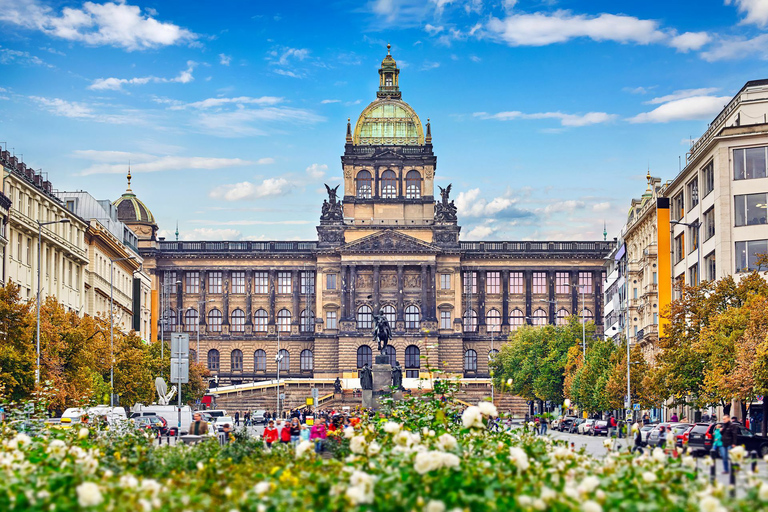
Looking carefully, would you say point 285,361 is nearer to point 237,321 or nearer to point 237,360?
point 237,360

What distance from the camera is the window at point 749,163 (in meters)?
77.4

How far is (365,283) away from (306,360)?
13.5 metres

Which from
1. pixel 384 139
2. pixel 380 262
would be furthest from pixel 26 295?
pixel 384 139

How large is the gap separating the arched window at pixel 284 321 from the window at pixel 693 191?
89567 millimetres

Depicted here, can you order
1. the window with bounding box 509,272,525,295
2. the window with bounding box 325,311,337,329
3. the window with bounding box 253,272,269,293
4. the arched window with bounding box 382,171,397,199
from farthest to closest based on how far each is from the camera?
1. the arched window with bounding box 382,171,397,199
2. the window with bounding box 253,272,269,293
3. the window with bounding box 509,272,525,295
4. the window with bounding box 325,311,337,329

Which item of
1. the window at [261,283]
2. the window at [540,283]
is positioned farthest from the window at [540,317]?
the window at [261,283]

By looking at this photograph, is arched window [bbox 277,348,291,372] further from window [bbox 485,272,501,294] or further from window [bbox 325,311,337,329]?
window [bbox 485,272,501,294]

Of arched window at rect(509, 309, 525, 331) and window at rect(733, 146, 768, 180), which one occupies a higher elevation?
window at rect(733, 146, 768, 180)

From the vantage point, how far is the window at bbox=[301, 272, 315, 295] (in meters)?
172

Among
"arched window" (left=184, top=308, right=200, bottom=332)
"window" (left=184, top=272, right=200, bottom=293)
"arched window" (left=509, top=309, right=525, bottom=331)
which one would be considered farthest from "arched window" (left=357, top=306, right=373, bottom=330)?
"window" (left=184, top=272, right=200, bottom=293)

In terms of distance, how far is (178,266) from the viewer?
172250mm

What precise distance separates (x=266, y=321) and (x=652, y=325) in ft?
255

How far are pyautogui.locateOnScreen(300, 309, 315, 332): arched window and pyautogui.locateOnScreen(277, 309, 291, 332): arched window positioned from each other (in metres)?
1.91

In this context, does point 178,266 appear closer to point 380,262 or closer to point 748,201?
point 380,262
